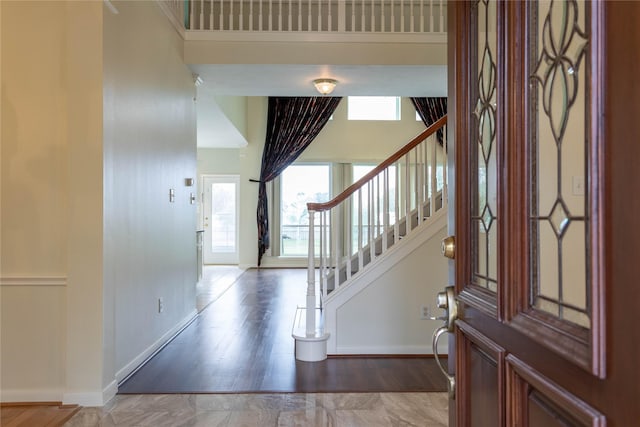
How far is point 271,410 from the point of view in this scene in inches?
93.7

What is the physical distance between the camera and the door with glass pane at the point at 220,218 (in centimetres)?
946

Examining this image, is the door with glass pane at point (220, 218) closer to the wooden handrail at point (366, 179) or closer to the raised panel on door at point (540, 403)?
the wooden handrail at point (366, 179)

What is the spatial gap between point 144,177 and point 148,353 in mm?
1359

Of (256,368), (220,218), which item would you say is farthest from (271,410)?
(220,218)

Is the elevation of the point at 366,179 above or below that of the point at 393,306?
above

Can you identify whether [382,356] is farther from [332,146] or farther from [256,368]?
[332,146]

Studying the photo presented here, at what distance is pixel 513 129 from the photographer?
735 mm

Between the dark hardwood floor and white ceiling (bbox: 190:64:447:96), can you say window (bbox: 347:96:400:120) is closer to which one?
white ceiling (bbox: 190:64:447:96)

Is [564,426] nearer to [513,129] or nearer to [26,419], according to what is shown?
[513,129]

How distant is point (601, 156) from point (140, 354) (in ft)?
10.7

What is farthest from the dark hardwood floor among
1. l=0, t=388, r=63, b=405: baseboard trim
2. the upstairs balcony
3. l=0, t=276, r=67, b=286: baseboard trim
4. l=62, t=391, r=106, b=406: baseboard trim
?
the upstairs balcony

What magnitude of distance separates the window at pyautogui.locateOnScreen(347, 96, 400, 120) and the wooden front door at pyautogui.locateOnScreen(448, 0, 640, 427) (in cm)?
783

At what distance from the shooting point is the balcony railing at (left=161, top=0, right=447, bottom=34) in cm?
416

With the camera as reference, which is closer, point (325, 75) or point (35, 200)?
point (35, 200)
